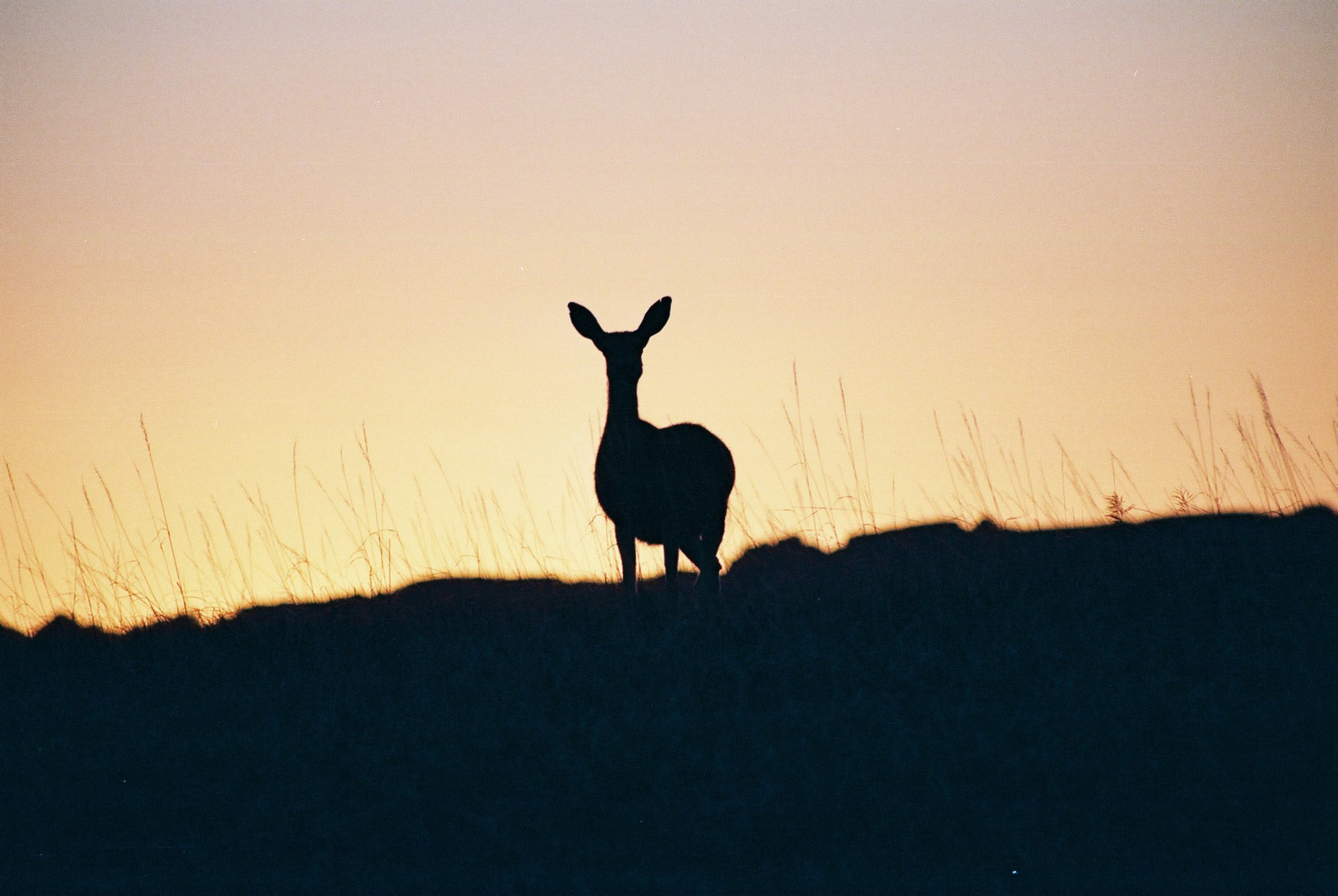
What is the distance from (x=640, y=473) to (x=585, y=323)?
3.63ft

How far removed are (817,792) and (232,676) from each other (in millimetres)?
3397

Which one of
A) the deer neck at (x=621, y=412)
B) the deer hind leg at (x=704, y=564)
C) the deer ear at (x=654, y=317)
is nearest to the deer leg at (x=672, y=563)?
the deer hind leg at (x=704, y=564)

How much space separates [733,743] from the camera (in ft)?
16.5

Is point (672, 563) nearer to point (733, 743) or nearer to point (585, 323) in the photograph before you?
point (585, 323)

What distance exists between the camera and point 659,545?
29.9 feet

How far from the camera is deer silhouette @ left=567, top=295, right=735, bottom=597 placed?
8695 mm

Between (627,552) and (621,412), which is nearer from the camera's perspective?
(627,552)

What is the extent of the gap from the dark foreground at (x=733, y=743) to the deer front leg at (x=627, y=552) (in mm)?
636

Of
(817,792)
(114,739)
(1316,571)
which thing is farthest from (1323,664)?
(114,739)

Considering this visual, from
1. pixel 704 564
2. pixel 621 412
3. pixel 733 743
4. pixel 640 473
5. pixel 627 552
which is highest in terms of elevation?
pixel 621 412

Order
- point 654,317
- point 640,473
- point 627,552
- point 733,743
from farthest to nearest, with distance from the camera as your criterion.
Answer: point 654,317, point 640,473, point 627,552, point 733,743

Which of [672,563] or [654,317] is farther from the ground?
[654,317]

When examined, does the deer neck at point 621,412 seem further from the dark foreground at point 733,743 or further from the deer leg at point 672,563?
the dark foreground at point 733,743

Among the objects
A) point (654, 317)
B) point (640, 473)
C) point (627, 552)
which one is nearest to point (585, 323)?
point (654, 317)
